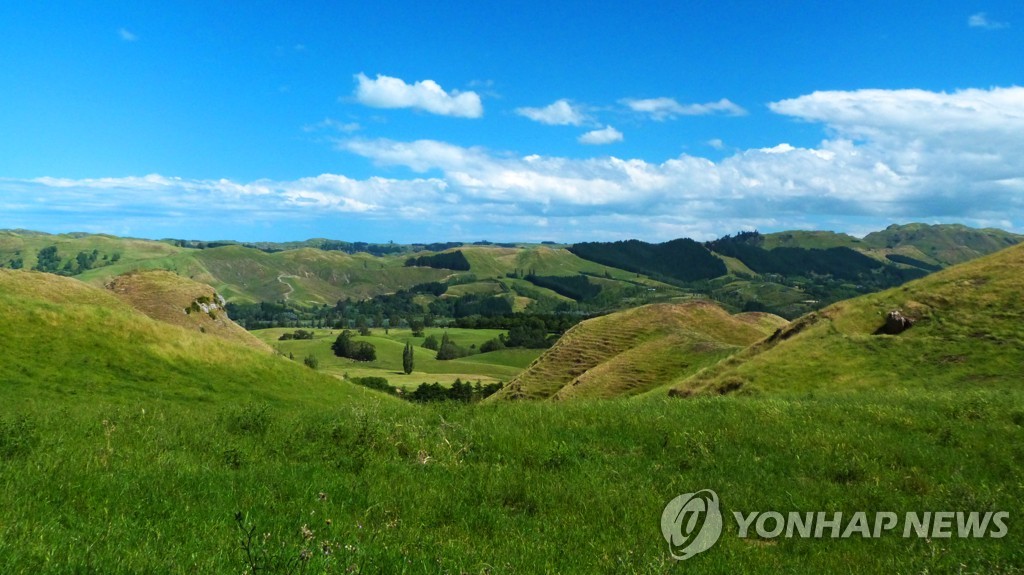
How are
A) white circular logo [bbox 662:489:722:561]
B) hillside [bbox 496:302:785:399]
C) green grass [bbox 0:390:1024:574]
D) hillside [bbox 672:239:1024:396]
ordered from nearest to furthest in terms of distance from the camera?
green grass [bbox 0:390:1024:574] → white circular logo [bbox 662:489:722:561] → hillside [bbox 672:239:1024:396] → hillside [bbox 496:302:785:399]

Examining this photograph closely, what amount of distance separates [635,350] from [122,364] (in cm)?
3934

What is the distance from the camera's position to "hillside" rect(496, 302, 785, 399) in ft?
159

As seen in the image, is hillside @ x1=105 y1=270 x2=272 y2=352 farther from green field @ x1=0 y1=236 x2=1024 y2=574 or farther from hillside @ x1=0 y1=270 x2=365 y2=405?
green field @ x1=0 y1=236 x2=1024 y2=574

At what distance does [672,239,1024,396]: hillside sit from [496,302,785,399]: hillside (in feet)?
25.1

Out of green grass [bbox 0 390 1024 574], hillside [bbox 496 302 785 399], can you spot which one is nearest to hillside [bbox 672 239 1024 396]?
hillside [bbox 496 302 785 399]

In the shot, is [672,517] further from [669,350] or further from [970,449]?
[669,350]

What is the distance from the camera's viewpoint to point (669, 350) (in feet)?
172

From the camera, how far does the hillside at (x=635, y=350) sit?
48594 millimetres

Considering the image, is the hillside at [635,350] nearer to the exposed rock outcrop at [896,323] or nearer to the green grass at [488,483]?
A: the exposed rock outcrop at [896,323]

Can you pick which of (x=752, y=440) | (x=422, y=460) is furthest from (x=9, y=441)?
(x=752, y=440)

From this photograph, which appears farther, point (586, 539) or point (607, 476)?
point (607, 476)

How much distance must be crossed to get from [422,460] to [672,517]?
5.07 m

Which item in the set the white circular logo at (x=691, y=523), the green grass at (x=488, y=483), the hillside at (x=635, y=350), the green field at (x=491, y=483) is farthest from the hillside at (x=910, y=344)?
the white circular logo at (x=691, y=523)

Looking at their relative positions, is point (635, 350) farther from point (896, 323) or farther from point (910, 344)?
point (910, 344)
